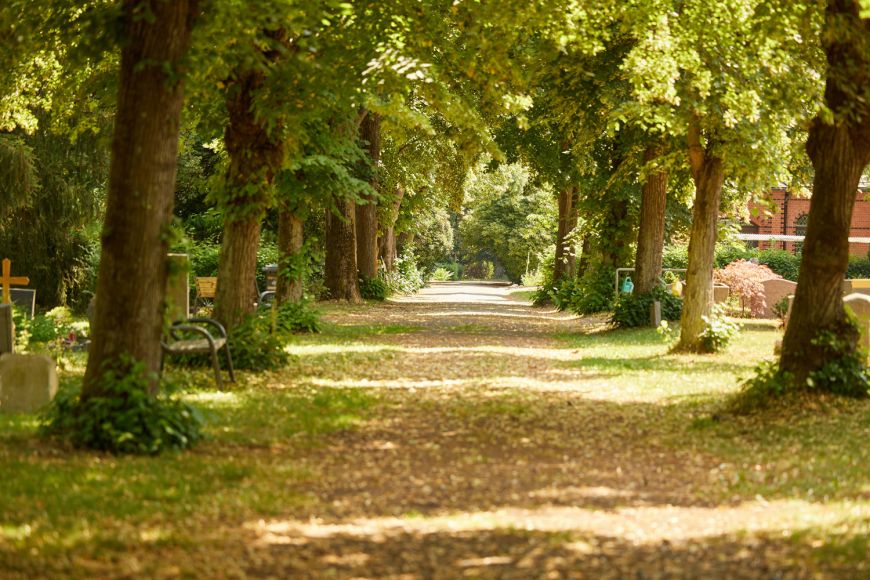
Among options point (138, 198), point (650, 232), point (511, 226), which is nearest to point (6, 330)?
point (138, 198)

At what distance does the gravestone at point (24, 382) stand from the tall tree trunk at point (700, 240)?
11494mm

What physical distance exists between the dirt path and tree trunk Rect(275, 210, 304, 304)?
721 centimetres

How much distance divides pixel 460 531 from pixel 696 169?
13646 millimetres

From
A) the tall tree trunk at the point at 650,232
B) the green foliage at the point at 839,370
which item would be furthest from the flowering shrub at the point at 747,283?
the green foliage at the point at 839,370

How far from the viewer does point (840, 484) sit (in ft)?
27.6

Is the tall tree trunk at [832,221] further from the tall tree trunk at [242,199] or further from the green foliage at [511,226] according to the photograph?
the green foliage at [511,226]

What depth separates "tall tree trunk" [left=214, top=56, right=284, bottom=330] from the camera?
620 inches

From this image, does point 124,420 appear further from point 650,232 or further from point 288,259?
point 650,232

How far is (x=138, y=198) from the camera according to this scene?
365 inches

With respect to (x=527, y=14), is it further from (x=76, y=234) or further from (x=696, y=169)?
(x=76, y=234)

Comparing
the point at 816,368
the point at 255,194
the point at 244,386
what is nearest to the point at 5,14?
the point at 255,194

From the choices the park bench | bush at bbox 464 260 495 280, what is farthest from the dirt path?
bush at bbox 464 260 495 280

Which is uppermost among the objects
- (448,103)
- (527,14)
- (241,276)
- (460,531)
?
(527,14)

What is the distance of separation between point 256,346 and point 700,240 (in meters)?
8.13
